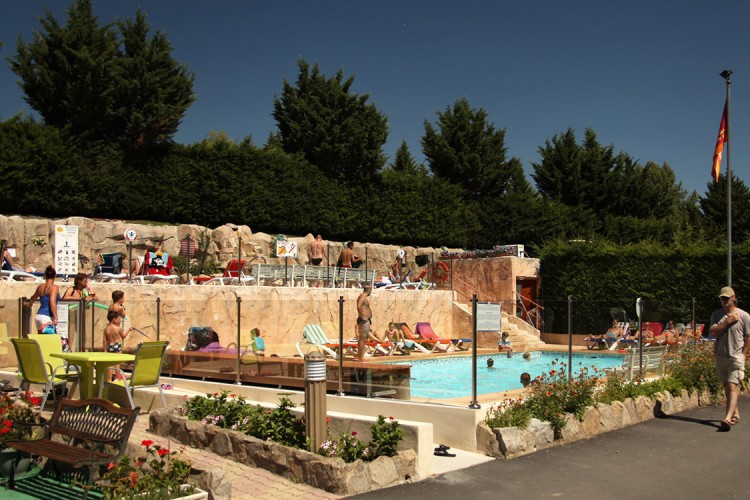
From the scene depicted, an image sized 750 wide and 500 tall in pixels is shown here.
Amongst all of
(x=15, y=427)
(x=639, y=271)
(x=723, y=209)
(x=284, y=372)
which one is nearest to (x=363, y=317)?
(x=284, y=372)

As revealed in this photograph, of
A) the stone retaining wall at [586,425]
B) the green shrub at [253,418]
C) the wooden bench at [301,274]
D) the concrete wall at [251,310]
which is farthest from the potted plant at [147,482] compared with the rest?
the wooden bench at [301,274]

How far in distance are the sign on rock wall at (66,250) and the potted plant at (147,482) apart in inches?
427

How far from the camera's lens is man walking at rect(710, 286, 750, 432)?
8.28m

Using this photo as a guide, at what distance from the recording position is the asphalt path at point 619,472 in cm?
589

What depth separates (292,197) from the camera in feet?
99.0

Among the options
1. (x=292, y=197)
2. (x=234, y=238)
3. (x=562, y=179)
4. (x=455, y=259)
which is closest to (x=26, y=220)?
(x=234, y=238)

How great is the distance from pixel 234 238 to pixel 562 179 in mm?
21856

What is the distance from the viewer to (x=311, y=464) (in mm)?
6090

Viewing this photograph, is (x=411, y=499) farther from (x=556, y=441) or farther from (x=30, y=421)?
(x=30, y=421)

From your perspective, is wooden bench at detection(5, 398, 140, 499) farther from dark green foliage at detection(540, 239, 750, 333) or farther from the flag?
the flag

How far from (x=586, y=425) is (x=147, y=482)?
506cm

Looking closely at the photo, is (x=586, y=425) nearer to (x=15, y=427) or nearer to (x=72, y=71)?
(x=15, y=427)

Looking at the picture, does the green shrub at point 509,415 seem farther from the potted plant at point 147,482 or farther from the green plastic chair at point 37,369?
the green plastic chair at point 37,369

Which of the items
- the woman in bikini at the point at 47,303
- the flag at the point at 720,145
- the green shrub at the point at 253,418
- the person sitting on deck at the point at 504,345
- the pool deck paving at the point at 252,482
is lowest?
the pool deck paving at the point at 252,482
